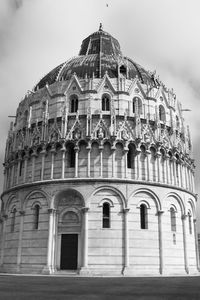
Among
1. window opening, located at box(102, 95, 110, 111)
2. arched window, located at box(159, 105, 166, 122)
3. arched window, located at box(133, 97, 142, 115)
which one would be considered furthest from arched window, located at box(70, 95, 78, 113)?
arched window, located at box(159, 105, 166, 122)

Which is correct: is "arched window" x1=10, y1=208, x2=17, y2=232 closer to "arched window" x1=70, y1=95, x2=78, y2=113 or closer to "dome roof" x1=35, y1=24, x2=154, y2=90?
"arched window" x1=70, y1=95, x2=78, y2=113

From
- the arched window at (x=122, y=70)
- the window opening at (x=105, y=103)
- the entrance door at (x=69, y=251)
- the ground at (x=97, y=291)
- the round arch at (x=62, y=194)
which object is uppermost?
the arched window at (x=122, y=70)

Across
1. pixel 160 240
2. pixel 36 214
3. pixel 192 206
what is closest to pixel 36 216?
pixel 36 214

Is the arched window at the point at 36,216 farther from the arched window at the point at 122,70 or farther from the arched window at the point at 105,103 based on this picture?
the arched window at the point at 122,70

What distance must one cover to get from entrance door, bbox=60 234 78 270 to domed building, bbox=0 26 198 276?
0.09m

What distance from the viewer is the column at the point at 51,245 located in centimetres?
3153

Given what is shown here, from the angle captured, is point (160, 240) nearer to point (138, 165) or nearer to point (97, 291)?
point (138, 165)

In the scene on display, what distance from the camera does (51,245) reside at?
3234 centimetres

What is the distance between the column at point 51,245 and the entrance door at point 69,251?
869 mm

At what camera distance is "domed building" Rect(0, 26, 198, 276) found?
3209 centimetres

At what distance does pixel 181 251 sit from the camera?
1372 inches

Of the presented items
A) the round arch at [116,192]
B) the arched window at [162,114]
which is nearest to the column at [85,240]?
the round arch at [116,192]

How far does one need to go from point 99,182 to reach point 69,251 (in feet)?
22.9

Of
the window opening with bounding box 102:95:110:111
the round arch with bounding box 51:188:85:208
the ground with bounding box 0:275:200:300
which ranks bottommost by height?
the ground with bounding box 0:275:200:300
